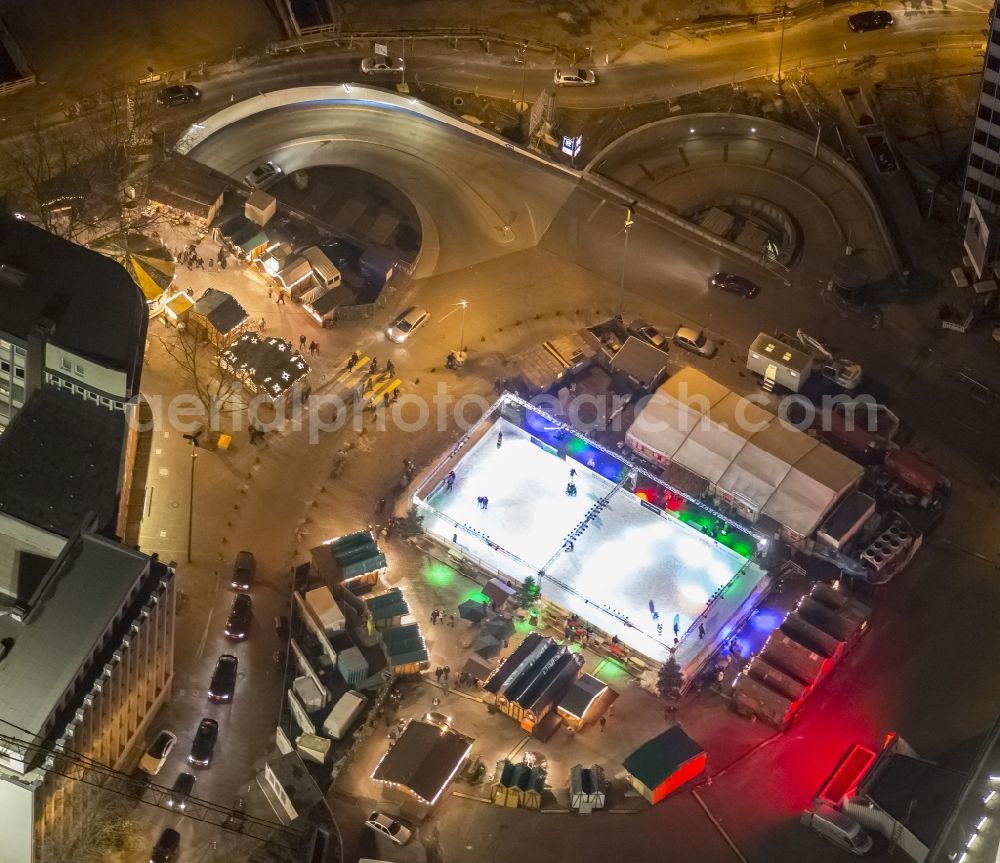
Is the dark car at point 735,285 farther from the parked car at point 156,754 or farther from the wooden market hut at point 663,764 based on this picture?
the parked car at point 156,754

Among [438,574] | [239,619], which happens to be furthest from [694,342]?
[239,619]

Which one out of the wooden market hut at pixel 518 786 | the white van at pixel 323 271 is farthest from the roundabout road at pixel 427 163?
the wooden market hut at pixel 518 786

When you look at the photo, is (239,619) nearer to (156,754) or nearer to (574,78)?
(156,754)

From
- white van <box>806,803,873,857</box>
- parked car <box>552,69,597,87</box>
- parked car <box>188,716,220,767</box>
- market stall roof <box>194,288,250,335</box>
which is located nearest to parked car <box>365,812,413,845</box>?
parked car <box>188,716,220,767</box>

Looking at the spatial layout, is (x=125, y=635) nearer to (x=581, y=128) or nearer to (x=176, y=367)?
(x=176, y=367)

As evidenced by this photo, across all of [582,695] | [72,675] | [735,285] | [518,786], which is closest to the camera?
[72,675]

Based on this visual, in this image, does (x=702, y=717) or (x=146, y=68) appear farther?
(x=146, y=68)

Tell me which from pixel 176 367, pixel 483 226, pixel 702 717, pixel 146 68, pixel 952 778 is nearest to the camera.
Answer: pixel 952 778

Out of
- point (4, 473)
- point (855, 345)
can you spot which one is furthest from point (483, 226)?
point (4, 473)
